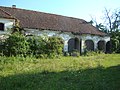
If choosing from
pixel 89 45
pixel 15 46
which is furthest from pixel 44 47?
pixel 89 45

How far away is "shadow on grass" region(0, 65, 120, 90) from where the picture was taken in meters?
11.4

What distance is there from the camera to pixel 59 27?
3488 cm

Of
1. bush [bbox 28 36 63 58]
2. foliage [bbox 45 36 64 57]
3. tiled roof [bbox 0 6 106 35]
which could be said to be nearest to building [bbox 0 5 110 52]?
tiled roof [bbox 0 6 106 35]

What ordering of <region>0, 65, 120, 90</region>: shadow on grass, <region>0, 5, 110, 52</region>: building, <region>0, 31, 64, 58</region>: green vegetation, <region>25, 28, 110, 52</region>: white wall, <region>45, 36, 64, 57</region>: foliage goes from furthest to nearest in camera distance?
<region>25, 28, 110, 52</region>: white wall → <region>0, 5, 110, 52</region>: building → <region>45, 36, 64, 57</region>: foliage → <region>0, 31, 64, 58</region>: green vegetation → <region>0, 65, 120, 90</region>: shadow on grass

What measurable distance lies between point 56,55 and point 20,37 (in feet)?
13.6

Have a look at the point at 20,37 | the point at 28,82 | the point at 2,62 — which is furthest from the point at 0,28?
the point at 28,82

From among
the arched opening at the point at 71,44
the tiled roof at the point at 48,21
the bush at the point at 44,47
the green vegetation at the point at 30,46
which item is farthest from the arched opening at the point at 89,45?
the bush at the point at 44,47

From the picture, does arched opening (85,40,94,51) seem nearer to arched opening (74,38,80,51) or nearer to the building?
the building

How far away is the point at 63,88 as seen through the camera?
11305mm

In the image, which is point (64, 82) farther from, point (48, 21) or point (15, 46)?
point (48, 21)

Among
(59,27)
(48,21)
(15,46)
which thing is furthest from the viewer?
(48,21)

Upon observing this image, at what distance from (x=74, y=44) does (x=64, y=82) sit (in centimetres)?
2439

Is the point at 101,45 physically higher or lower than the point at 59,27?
lower

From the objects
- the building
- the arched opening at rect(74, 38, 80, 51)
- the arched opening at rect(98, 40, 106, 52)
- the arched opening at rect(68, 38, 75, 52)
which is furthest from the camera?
the arched opening at rect(98, 40, 106, 52)
